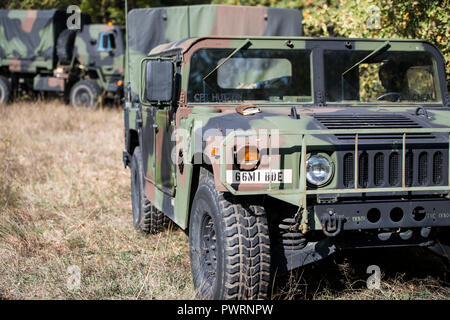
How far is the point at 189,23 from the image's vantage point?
7953 mm

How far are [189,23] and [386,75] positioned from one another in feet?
11.0

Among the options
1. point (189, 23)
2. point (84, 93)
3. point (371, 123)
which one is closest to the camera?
point (371, 123)

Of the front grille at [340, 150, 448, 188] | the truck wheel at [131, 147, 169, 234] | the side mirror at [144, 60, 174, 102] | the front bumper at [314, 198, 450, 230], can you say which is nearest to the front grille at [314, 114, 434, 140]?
the front grille at [340, 150, 448, 188]

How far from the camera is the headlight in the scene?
378 centimetres

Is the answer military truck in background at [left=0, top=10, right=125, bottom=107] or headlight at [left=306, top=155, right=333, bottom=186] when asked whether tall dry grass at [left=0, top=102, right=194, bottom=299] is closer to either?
headlight at [left=306, top=155, right=333, bottom=186]

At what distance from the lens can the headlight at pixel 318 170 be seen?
3.78m

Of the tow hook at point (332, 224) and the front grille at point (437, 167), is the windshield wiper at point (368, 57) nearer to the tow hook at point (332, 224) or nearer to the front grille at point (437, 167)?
the front grille at point (437, 167)

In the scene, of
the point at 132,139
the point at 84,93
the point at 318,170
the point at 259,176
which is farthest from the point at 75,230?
the point at 84,93

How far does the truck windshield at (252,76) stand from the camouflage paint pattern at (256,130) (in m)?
0.05

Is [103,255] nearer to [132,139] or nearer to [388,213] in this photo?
[132,139]

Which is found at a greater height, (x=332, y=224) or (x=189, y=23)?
(x=189, y=23)

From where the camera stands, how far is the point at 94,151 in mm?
10961

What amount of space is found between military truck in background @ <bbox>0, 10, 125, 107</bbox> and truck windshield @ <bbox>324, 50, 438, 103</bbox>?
12.5 meters
